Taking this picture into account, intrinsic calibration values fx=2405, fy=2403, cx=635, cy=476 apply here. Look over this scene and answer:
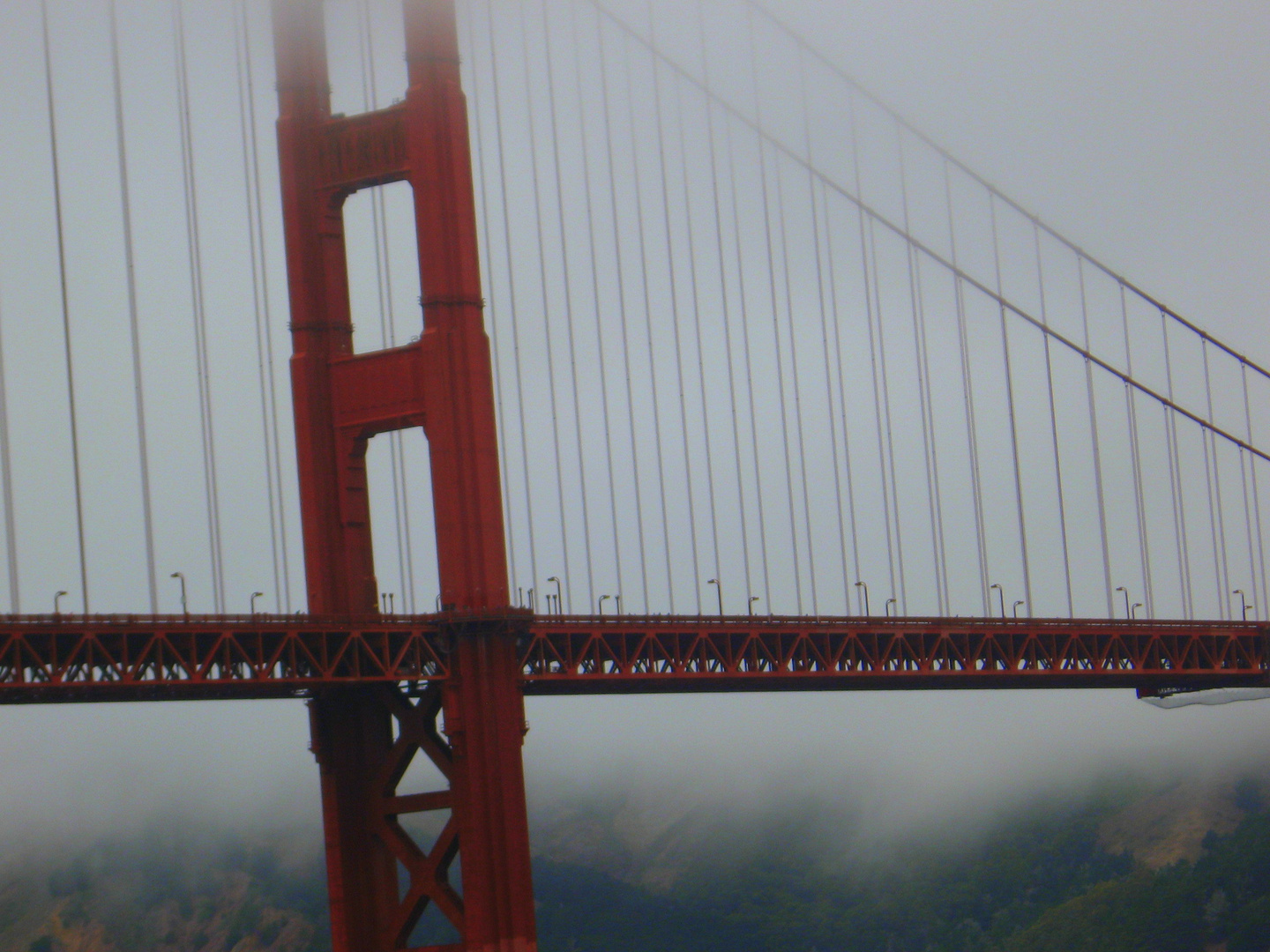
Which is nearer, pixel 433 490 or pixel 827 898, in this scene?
pixel 433 490

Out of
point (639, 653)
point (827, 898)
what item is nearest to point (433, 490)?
point (639, 653)

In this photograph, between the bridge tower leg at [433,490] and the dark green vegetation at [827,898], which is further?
the dark green vegetation at [827,898]

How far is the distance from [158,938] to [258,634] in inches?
3895

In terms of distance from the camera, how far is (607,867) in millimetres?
142250

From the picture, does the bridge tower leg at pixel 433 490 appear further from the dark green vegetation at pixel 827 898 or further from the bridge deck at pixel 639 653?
the dark green vegetation at pixel 827 898

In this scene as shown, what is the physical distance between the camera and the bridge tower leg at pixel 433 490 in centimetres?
5503

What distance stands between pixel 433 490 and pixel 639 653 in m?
7.59

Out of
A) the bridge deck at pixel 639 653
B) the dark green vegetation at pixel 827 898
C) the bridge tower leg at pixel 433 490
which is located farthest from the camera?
the dark green vegetation at pixel 827 898

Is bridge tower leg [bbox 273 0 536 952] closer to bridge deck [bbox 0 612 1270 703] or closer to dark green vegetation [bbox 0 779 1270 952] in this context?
bridge deck [bbox 0 612 1270 703]

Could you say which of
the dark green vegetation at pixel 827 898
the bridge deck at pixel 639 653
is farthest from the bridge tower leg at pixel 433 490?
the dark green vegetation at pixel 827 898

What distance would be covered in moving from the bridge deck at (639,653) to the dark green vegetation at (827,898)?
40.4 meters

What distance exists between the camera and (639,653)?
60000 millimetres

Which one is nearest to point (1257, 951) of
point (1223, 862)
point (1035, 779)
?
point (1223, 862)

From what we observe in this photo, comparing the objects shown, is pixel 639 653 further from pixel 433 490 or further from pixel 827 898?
pixel 827 898
